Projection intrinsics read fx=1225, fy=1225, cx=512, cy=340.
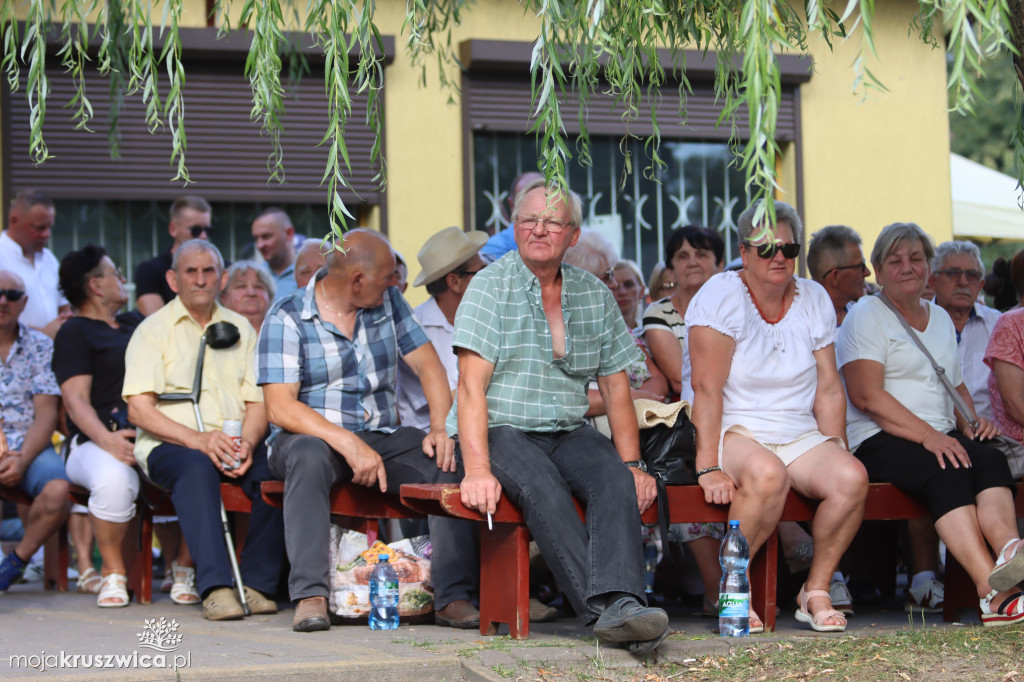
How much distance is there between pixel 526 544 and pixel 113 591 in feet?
7.69

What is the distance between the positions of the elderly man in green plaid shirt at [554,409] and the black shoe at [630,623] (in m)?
0.07

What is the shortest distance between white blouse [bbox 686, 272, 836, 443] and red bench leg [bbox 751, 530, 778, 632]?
44cm

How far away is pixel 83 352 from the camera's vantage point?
6.27 m

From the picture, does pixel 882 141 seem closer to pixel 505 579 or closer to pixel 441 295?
pixel 441 295

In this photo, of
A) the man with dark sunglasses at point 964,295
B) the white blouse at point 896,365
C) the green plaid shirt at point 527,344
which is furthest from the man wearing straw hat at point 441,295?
the man with dark sunglasses at point 964,295

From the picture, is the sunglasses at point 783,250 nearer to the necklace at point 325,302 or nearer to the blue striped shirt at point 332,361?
the blue striped shirt at point 332,361

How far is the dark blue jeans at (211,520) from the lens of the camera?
5.34 metres

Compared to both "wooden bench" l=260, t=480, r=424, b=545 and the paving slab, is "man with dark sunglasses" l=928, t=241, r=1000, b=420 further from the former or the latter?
"wooden bench" l=260, t=480, r=424, b=545

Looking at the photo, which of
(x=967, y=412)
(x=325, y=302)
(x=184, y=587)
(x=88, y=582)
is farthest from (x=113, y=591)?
(x=967, y=412)

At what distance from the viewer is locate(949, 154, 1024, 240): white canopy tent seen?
10477mm

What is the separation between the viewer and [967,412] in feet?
17.7

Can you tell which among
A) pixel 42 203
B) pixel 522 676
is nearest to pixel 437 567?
pixel 522 676

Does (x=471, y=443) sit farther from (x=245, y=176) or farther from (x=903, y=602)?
(x=245, y=176)

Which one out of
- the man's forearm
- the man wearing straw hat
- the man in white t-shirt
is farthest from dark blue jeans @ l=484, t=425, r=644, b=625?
the man in white t-shirt
